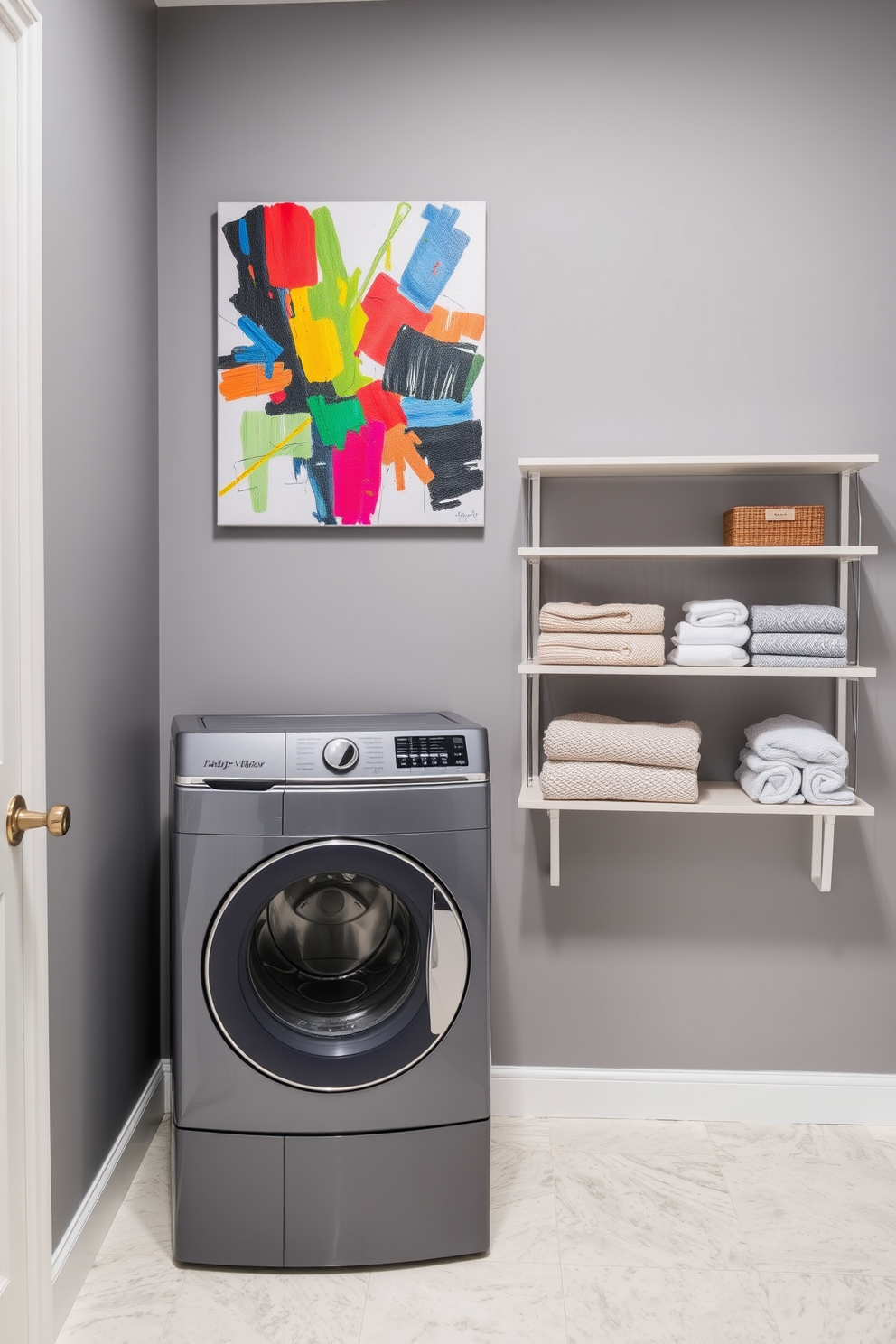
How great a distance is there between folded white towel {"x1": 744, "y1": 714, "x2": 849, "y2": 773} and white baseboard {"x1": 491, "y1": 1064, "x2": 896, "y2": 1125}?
2.57ft

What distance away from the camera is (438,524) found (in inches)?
81.2

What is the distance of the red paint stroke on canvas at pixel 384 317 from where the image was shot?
2.03 metres

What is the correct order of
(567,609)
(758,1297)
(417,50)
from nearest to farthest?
(758,1297)
(567,609)
(417,50)

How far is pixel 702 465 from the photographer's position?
186cm

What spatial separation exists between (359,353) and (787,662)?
1.14m

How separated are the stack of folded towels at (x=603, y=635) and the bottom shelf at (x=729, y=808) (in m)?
0.29

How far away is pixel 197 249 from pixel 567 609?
118cm

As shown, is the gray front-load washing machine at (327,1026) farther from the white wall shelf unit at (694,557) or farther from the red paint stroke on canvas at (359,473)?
the red paint stroke on canvas at (359,473)

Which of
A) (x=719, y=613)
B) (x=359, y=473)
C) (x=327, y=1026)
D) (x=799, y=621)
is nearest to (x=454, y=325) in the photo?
(x=359, y=473)

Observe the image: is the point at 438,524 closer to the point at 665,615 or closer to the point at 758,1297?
the point at 665,615

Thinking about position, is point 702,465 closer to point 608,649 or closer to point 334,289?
point 608,649

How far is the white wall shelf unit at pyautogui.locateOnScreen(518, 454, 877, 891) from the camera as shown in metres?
1.82

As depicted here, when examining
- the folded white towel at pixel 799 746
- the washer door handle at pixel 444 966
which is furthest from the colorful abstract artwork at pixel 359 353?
the washer door handle at pixel 444 966

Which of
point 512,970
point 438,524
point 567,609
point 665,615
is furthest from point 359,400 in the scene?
point 512,970
